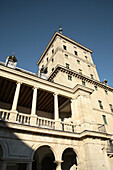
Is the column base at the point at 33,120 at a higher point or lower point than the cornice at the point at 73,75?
lower

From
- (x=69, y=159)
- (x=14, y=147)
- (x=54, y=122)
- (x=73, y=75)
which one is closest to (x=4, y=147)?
(x=14, y=147)

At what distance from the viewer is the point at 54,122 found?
13.2m

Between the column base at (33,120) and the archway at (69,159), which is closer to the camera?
the column base at (33,120)

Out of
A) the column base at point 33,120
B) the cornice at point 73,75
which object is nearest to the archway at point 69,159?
the column base at point 33,120

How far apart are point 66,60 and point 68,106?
1036cm

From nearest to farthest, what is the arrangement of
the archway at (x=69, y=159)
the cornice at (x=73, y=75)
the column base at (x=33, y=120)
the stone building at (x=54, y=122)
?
1. the stone building at (x=54, y=122)
2. the column base at (x=33, y=120)
3. the archway at (x=69, y=159)
4. the cornice at (x=73, y=75)

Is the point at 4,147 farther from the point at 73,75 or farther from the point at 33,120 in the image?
the point at 73,75

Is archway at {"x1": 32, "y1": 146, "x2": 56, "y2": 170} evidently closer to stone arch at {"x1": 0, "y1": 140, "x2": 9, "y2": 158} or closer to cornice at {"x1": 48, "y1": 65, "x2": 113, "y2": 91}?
stone arch at {"x1": 0, "y1": 140, "x2": 9, "y2": 158}

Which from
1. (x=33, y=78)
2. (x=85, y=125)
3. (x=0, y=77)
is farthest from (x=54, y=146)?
(x=0, y=77)

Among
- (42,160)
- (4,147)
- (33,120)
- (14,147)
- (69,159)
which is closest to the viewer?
(4,147)

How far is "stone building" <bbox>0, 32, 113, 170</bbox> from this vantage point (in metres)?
10.3

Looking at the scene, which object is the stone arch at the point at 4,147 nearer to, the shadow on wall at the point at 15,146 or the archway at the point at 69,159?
the shadow on wall at the point at 15,146

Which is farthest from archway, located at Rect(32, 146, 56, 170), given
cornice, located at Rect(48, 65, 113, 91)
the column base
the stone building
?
cornice, located at Rect(48, 65, 113, 91)

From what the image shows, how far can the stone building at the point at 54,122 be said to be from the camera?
33.8 feet
